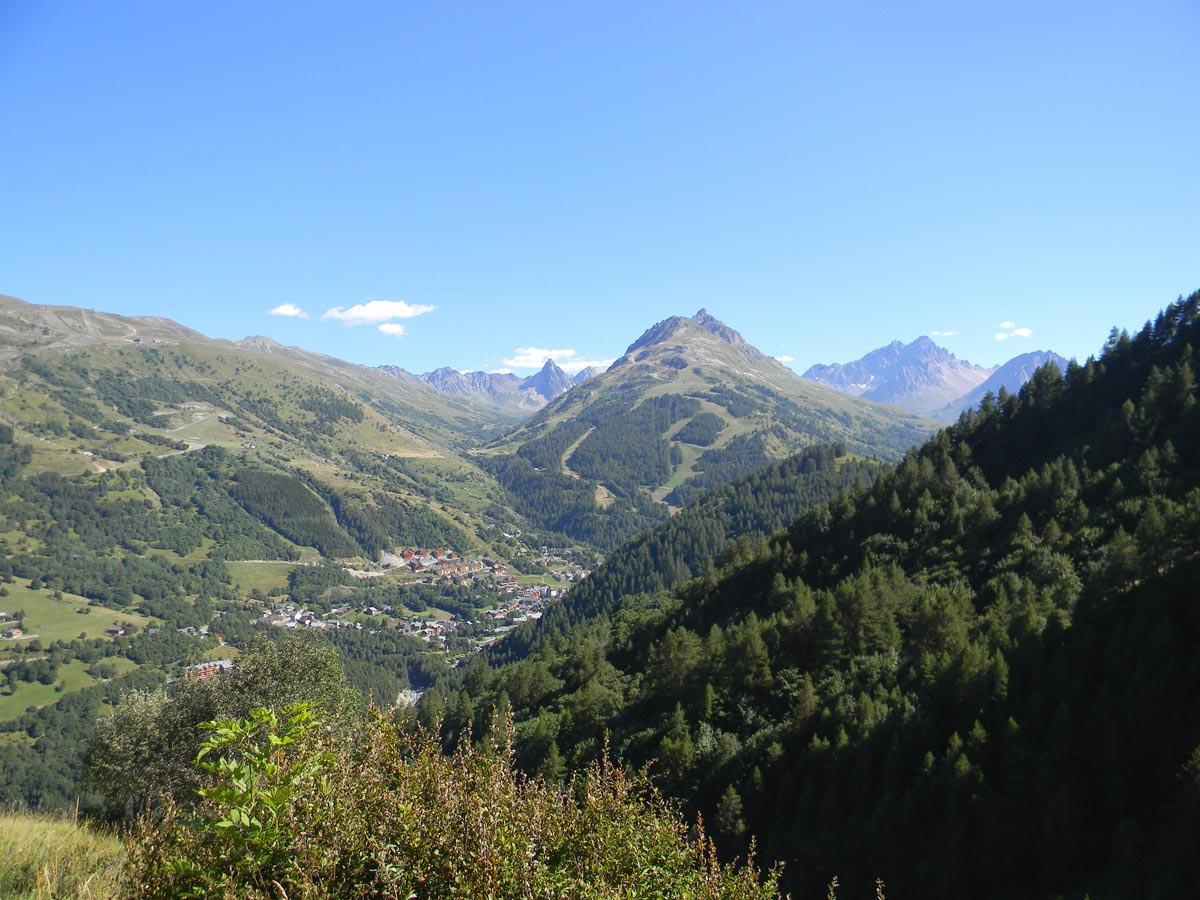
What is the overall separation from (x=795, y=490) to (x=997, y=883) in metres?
176

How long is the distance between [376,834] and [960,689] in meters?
37.9

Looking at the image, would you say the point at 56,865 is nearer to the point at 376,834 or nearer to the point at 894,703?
the point at 376,834

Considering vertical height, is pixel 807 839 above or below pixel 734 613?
below

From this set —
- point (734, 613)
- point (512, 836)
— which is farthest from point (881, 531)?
point (512, 836)

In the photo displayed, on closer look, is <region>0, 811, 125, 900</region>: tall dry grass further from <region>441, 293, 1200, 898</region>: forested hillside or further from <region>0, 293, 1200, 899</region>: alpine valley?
<region>441, 293, 1200, 898</region>: forested hillside

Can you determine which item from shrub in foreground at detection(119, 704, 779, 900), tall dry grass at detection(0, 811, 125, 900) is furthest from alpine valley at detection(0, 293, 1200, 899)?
tall dry grass at detection(0, 811, 125, 900)

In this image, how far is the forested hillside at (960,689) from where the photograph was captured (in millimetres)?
26031

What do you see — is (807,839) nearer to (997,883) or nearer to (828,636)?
(997,883)

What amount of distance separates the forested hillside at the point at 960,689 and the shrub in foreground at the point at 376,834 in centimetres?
1116

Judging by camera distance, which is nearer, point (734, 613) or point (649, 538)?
→ point (734, 613)

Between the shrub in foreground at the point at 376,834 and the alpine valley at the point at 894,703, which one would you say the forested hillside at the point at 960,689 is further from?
the shrub in foreground at the point at 376,834

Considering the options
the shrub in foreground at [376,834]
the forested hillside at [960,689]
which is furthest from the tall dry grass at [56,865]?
the forested hillside at [960,689]

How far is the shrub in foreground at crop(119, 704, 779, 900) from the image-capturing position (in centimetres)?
544

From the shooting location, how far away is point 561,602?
177 metres
